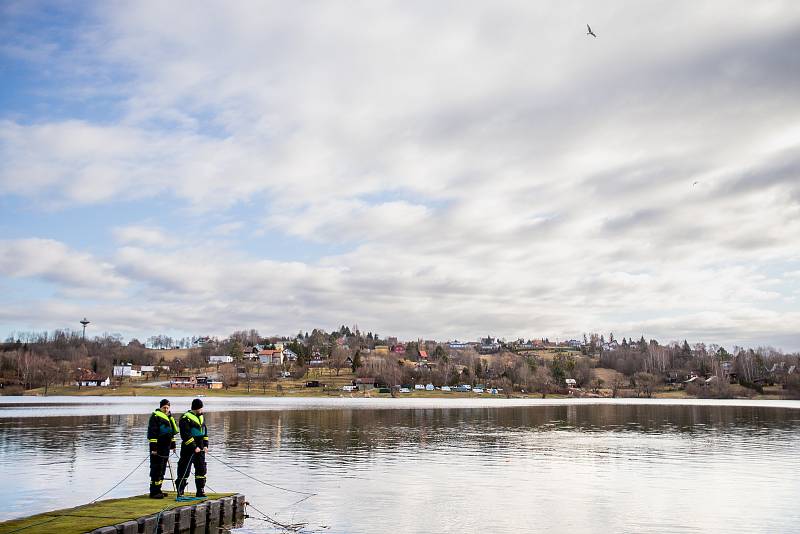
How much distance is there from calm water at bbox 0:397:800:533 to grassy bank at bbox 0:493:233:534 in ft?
11.6

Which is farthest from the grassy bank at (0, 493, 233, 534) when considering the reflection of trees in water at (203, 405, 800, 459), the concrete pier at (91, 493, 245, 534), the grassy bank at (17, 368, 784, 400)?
the grassy bank at (17, 368, 784, 400)

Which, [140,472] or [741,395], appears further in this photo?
[741,395]

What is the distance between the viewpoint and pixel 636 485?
31391 millimetres

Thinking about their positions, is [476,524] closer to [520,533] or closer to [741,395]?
[520,533]

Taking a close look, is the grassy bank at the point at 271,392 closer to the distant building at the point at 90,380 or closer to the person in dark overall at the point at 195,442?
the distant building at the point at 90,380

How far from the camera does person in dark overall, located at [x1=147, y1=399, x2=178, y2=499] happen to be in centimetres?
2178

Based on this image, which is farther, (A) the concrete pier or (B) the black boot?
(B) the black boot

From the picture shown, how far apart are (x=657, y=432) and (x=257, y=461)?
41.3 m

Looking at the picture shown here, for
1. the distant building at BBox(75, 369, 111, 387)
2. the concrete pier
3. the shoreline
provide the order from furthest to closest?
the distant building at BBox(75, 369, 111, 387)
the shoreline
the concrete pier

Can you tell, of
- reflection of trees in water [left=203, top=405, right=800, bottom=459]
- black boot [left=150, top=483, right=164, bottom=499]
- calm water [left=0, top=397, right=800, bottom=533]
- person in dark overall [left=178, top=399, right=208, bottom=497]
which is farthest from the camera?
reflection of trees in water [left=203, top=405, right=800, bottom=459]

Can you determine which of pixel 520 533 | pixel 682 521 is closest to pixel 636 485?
pixel 682 521

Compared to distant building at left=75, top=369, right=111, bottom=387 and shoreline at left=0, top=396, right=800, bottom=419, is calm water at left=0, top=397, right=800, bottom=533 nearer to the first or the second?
shoreline at left=0, top=396, right=800, bottom=419

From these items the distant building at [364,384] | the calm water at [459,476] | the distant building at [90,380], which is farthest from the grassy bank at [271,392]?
the calm water at [459,476]

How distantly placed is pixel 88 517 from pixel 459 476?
→ 62.9ft
